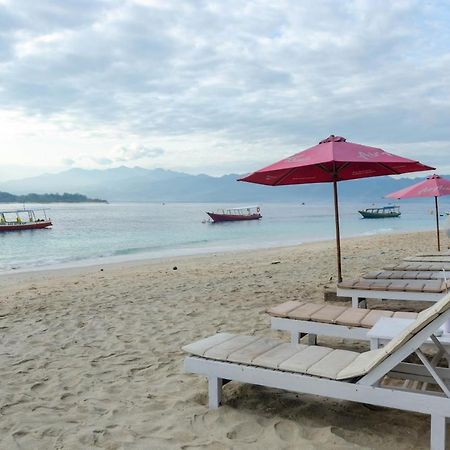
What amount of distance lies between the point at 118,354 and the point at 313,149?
328cm

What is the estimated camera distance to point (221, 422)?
116 inches

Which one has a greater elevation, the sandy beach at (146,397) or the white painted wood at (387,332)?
the white painted wood at (387,332)

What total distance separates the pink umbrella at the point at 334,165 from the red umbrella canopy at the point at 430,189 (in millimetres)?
4463

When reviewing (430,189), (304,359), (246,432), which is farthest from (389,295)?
(430,189)

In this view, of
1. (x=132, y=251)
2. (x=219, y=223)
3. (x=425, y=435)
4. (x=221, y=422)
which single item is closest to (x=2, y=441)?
(x=221, y=422)

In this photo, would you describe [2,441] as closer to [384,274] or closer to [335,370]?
[335,370]

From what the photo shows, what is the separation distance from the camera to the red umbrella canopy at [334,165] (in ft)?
17.3

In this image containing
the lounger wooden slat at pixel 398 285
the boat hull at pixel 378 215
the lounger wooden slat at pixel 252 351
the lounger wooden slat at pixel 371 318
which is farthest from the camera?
the boat hull at pixel 378 215

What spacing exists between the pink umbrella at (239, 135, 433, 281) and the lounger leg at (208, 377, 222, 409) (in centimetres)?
290

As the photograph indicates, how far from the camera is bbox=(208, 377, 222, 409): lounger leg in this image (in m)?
3.05

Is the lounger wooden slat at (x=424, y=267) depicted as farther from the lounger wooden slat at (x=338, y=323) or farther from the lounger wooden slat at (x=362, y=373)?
the lounger wooden slat at (x=362, y=373)

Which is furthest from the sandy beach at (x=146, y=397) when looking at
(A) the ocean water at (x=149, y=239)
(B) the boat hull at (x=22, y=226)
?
(B) the boat hull at (x=22, y=226)

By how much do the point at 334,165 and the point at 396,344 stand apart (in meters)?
4.20

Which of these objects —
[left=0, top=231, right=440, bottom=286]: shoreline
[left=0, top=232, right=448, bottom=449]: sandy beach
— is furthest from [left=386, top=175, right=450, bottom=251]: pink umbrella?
[left=0, top=232, right=448, bottom=449]: sandy beach
